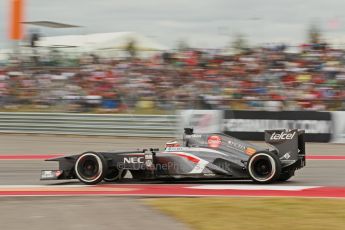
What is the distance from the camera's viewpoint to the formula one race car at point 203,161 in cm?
891

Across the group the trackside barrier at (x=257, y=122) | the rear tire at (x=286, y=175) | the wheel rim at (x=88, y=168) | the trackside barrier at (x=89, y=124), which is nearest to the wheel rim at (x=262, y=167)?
the rear tire at (x=286, y=175)

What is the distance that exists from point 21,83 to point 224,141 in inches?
597

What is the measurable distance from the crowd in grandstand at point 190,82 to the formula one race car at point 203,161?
988 cm

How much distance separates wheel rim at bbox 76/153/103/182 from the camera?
9.33m

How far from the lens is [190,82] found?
20.9 m

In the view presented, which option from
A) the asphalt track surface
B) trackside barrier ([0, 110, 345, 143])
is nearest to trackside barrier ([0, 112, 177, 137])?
trackside barrier ([0, 110, 345, 143])

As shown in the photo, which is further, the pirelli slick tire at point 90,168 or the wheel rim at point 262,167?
the pirelli slick tire at point 90,168

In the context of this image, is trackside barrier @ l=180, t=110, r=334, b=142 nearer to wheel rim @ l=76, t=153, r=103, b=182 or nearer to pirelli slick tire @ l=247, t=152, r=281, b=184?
pirelli slick tire @ l=247, t=152, r=281, b=184

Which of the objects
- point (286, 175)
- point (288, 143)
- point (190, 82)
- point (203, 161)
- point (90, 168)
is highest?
point (190, 82)

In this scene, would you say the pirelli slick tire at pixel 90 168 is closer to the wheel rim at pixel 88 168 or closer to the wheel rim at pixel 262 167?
the wheel rim at pixel 88 168

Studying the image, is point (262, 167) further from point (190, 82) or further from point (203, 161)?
point (190, 82)

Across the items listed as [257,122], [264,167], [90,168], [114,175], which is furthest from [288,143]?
[257,122]

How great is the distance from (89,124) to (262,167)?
42.4ft

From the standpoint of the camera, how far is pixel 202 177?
29.5 feet
